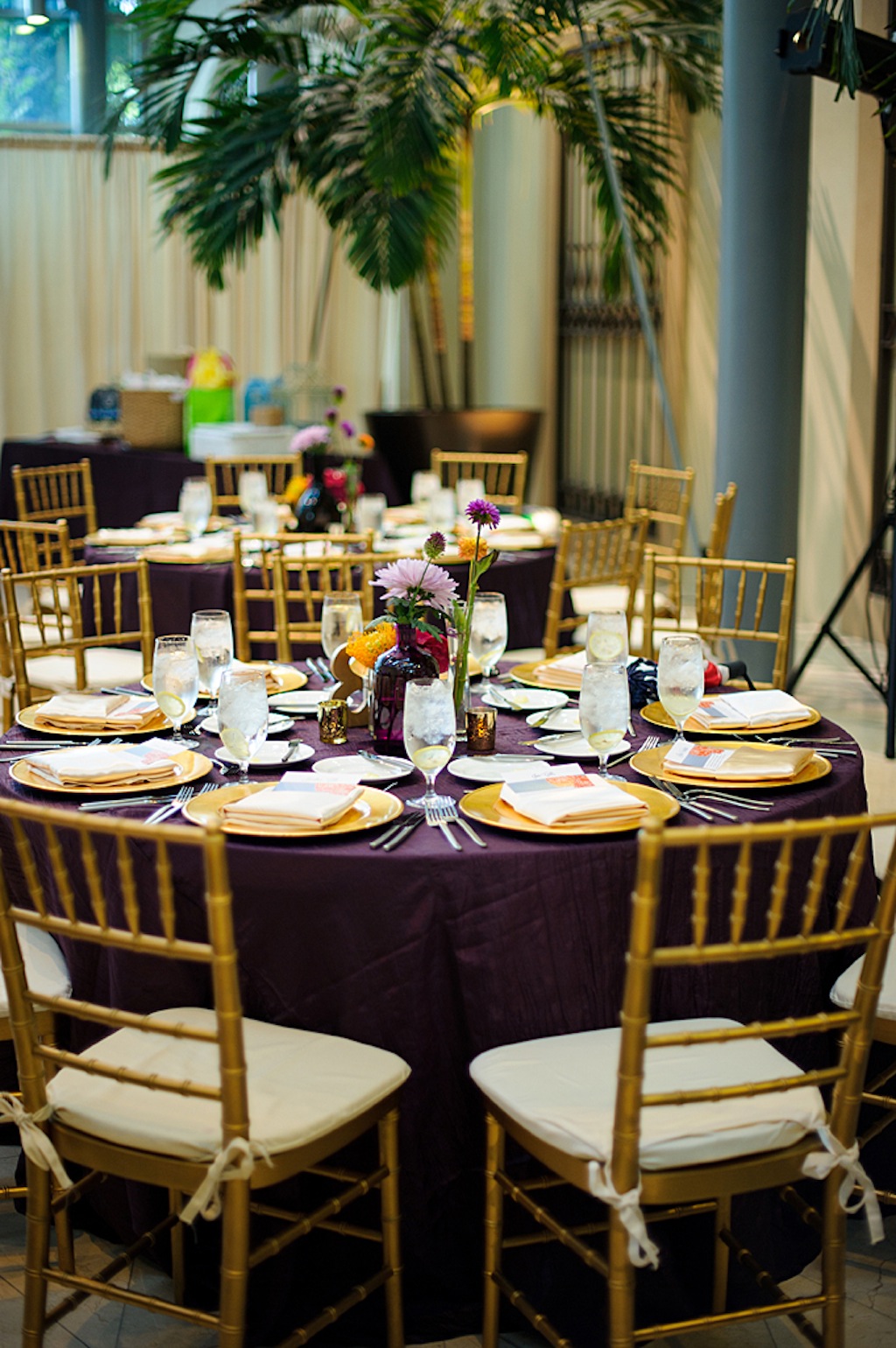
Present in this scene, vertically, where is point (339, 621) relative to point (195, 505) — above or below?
below

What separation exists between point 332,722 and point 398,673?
0.16m

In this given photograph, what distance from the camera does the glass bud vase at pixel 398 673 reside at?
2.37 meters

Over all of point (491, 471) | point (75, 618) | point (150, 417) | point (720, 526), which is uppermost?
point (150, 417)

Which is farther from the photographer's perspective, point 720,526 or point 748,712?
point 720,526

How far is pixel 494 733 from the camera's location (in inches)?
94.7

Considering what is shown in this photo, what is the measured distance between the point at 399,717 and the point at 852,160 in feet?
16.5

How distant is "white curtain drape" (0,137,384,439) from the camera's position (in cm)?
896

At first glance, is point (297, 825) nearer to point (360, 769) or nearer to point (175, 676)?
point (360, 769)

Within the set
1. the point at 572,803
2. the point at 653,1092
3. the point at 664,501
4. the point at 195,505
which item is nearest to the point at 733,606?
the point at 664,501

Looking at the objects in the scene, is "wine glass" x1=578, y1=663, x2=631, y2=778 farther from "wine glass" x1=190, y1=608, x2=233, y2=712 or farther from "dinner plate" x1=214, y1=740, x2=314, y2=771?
"wine glass" x1=190, y1=608, x2=233, y2=712

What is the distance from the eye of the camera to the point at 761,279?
5.26 meters

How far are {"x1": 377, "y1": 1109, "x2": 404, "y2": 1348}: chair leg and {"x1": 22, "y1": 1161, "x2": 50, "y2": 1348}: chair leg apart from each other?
0.43 metres

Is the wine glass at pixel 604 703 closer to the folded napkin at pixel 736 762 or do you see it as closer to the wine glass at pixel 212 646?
the folded napkin at pixel 736 762

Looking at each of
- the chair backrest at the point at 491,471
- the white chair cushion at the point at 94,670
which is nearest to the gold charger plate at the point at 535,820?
the white chair cushion at the point at 94,670
